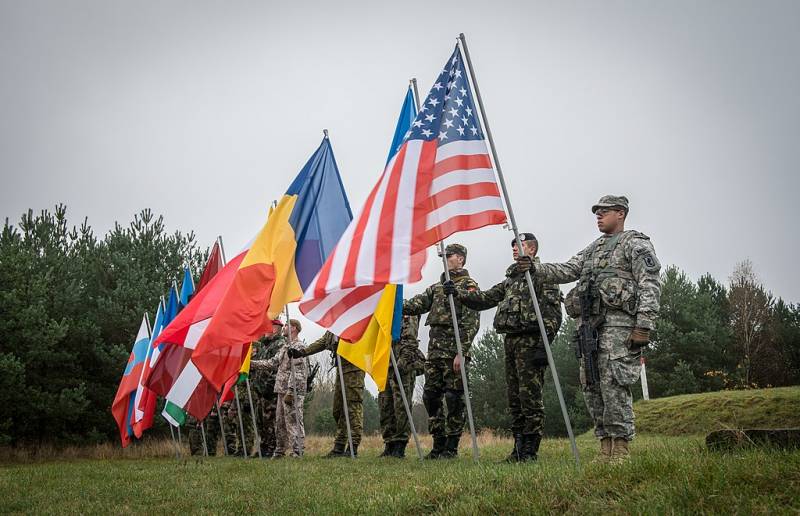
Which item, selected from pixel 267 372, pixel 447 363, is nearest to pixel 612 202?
pixel 447 363

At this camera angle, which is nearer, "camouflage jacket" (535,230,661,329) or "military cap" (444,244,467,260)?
"camouflage jacket" (535,230,661,329)

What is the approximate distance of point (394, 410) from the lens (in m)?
10.6

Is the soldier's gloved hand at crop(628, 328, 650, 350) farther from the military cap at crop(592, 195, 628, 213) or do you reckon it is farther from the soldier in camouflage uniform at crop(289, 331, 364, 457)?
the soldier in camouflage uniform at crop(289, 331, 364, 457)

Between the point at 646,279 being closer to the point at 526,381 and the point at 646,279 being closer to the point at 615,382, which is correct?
the point at 615,382

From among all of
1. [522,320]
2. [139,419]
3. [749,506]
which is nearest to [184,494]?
[522,320]

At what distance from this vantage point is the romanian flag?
9211 mm

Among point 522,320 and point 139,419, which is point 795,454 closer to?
point 522,320

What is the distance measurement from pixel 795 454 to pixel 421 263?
3.74 metres

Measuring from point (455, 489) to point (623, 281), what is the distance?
2.78 metres

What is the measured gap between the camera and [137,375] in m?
15.2

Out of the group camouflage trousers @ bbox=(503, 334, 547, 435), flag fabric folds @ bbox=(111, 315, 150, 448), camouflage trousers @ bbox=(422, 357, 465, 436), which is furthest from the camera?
flag fabric folds @ bbox=(111, 315, 150, 448)

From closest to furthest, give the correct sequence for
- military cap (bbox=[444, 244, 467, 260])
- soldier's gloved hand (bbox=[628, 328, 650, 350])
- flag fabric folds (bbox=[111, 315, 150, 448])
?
1. soldier's gloved hand (bbox=[628, 328, 650, 350])
2. military cap (bbox=[444, 244, 467, 260])
3. flag fabric folds (bbox=[111, 315, 150, 448])

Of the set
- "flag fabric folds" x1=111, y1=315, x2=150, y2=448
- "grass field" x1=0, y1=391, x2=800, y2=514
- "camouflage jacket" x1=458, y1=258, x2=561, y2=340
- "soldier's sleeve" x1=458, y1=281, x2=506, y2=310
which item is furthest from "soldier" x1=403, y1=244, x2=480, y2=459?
"flag fabric folds" x1=111, y1=315, x2=150, y2=448

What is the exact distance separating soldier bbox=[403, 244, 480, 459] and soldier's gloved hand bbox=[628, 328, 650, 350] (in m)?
3.03
